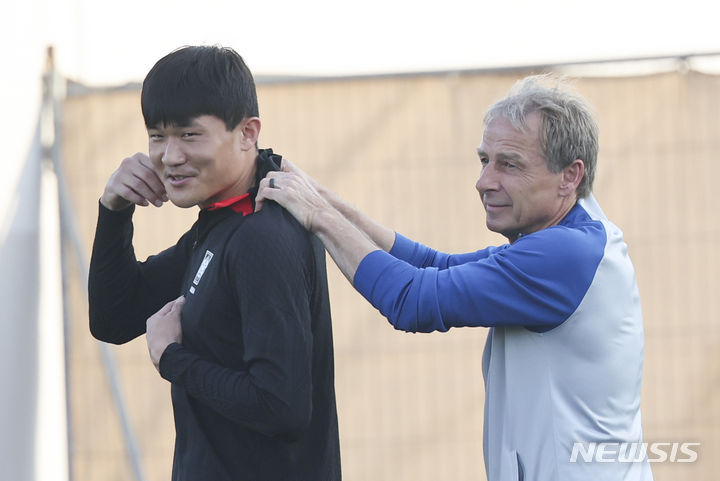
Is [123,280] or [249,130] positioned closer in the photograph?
[249,130]

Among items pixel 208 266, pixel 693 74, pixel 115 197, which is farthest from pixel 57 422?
pixel 693 74

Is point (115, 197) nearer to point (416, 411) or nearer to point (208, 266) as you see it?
point (208, 266)

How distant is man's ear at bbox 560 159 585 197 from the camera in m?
2.13

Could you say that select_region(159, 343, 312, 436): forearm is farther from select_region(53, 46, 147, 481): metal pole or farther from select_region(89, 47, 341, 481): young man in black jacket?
select_region(53, 46, 147, 481): metal pole

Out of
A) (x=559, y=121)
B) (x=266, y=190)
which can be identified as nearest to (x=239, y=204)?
(x=266, y=190)

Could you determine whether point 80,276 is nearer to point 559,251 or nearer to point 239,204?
point 239,204

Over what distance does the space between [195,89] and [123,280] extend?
0.58 metres

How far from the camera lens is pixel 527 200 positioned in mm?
2125

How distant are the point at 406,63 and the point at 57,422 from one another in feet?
7.04

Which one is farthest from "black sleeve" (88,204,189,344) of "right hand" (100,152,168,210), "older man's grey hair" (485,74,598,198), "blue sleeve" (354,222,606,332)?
"older man's grey hair" (485,74,598,198)

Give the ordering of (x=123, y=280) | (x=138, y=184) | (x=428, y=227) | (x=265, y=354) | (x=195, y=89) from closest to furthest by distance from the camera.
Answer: (x=265, y=354) → (x=195, y=89) → (x=138, y=184) → (x=123, y=280) → (x=428, y=227)

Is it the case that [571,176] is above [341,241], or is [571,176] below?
above

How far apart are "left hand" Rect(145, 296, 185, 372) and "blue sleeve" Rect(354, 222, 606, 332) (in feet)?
1.34

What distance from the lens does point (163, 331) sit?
6.18 feet
